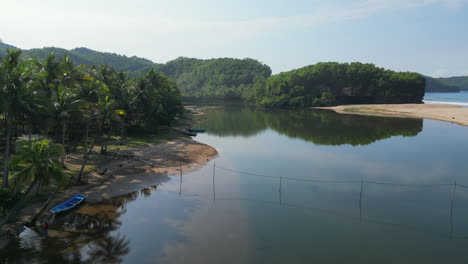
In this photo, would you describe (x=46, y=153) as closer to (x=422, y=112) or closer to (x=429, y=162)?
(x=429, y=162)

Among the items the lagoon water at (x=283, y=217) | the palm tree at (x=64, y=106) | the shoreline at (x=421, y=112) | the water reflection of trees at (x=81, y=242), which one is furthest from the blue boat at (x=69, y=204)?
the shoreline at (x=421, y=112)

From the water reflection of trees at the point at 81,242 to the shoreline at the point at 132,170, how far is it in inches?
99.0

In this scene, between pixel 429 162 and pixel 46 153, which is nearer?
pixel 46 153

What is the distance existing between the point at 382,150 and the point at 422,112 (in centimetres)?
8889

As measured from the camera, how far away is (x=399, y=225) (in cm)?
3262

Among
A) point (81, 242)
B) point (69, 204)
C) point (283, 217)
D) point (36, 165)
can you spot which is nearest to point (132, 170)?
point (69, 204)

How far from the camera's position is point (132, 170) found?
1934 inches

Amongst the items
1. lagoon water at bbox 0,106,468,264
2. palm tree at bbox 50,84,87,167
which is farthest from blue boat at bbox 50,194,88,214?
palm tree at bbox 50,84,87,167

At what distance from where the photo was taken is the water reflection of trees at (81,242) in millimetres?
25250

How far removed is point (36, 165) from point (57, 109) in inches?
676

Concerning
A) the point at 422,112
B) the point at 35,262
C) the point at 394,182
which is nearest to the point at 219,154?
the point at 394,182

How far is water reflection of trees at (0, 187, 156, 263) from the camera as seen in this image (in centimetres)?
2525

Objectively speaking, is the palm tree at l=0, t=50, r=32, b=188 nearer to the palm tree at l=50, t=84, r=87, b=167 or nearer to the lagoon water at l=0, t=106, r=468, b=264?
the palm tree at l=50, t=84, r=87, b=167

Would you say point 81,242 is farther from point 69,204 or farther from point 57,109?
point 57,109
